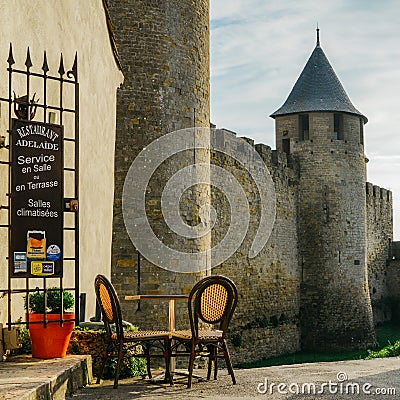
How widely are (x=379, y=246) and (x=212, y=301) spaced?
22.8 m

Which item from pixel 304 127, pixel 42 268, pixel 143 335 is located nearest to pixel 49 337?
pixel 42 268

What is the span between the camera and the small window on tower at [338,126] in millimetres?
22005

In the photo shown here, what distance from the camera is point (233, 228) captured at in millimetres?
17516

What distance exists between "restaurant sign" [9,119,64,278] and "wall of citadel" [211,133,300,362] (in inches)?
428

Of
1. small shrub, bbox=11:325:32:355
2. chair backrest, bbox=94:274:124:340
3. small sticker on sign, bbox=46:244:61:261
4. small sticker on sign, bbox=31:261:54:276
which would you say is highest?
small sticker on sign, bbox=46:244:61:261

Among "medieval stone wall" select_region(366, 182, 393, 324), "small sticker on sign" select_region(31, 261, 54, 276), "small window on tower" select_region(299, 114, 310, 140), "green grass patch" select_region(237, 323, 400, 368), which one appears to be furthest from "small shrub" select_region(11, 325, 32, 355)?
"medieval stone wall" select_region(366, 182, 393, 324)

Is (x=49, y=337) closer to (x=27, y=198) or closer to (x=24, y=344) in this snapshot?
(x=24, y=344)

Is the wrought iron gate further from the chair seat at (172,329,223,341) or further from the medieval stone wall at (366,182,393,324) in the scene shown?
the medieval stone wall at (366,182,393,324)

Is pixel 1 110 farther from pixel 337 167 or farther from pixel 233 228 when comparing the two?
pixel 337 167

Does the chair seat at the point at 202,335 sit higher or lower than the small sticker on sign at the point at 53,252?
lower

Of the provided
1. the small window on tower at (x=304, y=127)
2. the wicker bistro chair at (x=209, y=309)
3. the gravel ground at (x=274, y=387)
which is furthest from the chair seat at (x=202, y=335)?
the small window on tower at (x=304, y=127)

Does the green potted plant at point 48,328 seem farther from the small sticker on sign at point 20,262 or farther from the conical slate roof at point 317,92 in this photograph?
the conical slate roof at point 317,92

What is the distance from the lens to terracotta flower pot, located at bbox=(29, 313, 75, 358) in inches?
223

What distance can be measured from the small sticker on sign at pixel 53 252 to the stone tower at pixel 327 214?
1624 cm
